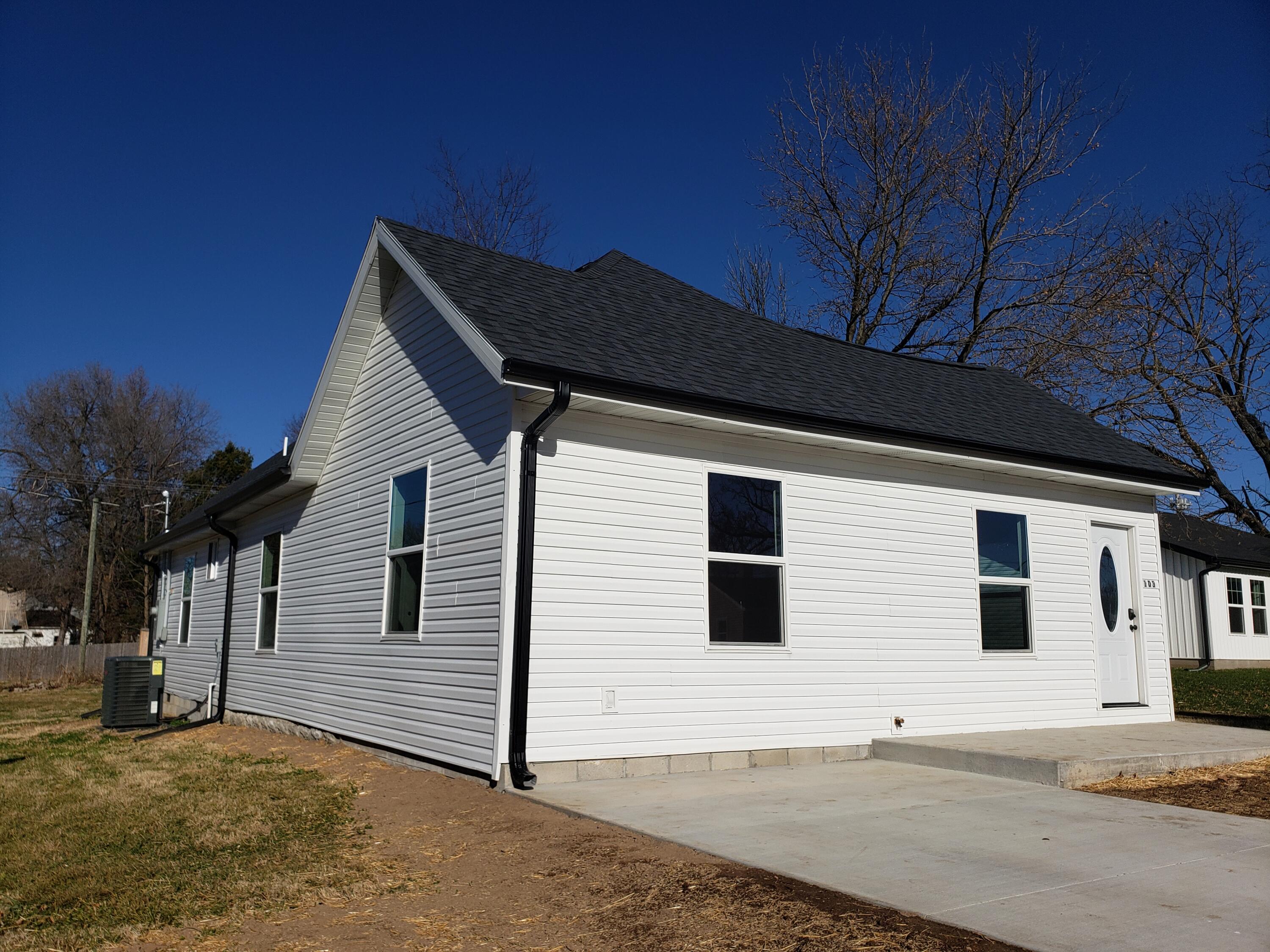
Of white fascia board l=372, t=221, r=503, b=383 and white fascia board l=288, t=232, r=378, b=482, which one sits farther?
white fascia board l=288, t=232, r=378, b=482

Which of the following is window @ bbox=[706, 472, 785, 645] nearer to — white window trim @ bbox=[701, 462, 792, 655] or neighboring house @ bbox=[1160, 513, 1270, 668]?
white window trim @ bbox=[701, 462, 792, 655]

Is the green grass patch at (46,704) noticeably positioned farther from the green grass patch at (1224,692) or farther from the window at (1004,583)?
the green grass patch at (1224,692)

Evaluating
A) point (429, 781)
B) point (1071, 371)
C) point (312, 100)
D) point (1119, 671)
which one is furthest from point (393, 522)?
point (1071, 371)

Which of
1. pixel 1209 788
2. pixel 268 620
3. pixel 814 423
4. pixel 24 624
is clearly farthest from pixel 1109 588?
pixel 24 624

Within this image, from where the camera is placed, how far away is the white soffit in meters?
9.10

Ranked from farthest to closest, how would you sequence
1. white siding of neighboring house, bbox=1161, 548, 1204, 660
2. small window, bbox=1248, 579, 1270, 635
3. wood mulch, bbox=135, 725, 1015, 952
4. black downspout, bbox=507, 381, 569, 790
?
1. small window, bbox=1248, 579, 1270, 635
2. white siding of neighboring house, bbox=1161, 548, 1204, 660
3. black downspout, bbox=507, 381, 569, 790
4. wood mulch, bbox=135, 725, 1015, 952

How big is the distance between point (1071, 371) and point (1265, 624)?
13994 millimetres

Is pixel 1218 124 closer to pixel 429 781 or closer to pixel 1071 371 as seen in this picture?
pixel 1071 371

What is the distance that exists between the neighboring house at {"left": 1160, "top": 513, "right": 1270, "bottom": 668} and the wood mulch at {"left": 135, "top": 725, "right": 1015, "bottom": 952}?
25.7 m

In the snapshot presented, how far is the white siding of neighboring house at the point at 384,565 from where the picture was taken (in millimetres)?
7379

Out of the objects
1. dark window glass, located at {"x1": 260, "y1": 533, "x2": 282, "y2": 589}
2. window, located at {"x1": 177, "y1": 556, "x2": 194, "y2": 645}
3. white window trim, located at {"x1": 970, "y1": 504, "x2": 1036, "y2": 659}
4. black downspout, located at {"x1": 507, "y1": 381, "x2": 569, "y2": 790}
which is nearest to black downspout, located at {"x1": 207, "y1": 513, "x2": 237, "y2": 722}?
dark window glass, located at {"x1": 260, "y1": 533, "x2": 282, "y2": 589}

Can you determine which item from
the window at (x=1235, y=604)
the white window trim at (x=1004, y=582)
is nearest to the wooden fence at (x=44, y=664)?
the white window trim at (x=1004, y=582)

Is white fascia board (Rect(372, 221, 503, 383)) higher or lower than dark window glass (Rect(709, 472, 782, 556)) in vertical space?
higher

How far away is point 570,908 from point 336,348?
7660 millimetres
